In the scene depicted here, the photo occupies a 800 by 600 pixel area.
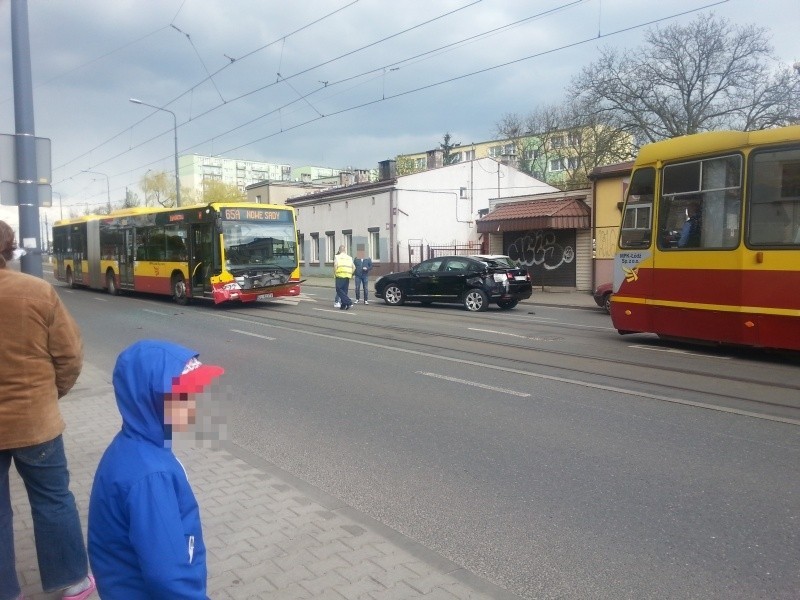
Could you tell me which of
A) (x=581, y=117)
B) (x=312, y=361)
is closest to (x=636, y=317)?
(x=312, y=361)

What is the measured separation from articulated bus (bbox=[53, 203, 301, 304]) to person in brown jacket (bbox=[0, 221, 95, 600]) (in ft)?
51.0

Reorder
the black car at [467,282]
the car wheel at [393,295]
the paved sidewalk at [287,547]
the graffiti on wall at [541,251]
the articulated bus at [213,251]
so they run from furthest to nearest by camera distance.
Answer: the graffiti on wall at [541,251], the car wheel at [393,295], the articulated bus at [213,251], the black car at [467,282], the paved sidewalk at [287,547]

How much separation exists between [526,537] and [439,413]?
303cm

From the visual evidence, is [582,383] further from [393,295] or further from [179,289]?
[179,289]

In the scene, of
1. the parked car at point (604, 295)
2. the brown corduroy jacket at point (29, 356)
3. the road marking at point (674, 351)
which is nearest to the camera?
the brown corduroy jacket at point (29, 356)

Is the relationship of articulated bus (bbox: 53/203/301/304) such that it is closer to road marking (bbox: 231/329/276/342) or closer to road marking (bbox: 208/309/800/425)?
road marking (bbox: 231/329/276/342)

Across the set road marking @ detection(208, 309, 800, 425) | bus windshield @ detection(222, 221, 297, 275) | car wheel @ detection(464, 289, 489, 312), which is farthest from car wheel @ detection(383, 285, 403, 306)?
road marking @ detection(208, 309, 800, 425)

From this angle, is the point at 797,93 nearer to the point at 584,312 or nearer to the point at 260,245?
the point at 584,312

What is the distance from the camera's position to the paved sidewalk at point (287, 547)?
349 centimetres

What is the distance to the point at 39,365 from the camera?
3.12 meters

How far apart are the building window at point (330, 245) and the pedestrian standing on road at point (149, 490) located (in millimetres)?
38242

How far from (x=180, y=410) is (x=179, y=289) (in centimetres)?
1980

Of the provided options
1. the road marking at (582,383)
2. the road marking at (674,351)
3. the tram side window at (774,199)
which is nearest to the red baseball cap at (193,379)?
the road marking at (582,383)

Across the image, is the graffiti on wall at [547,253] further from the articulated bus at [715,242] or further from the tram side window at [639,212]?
the articulated bus at [715,242]
